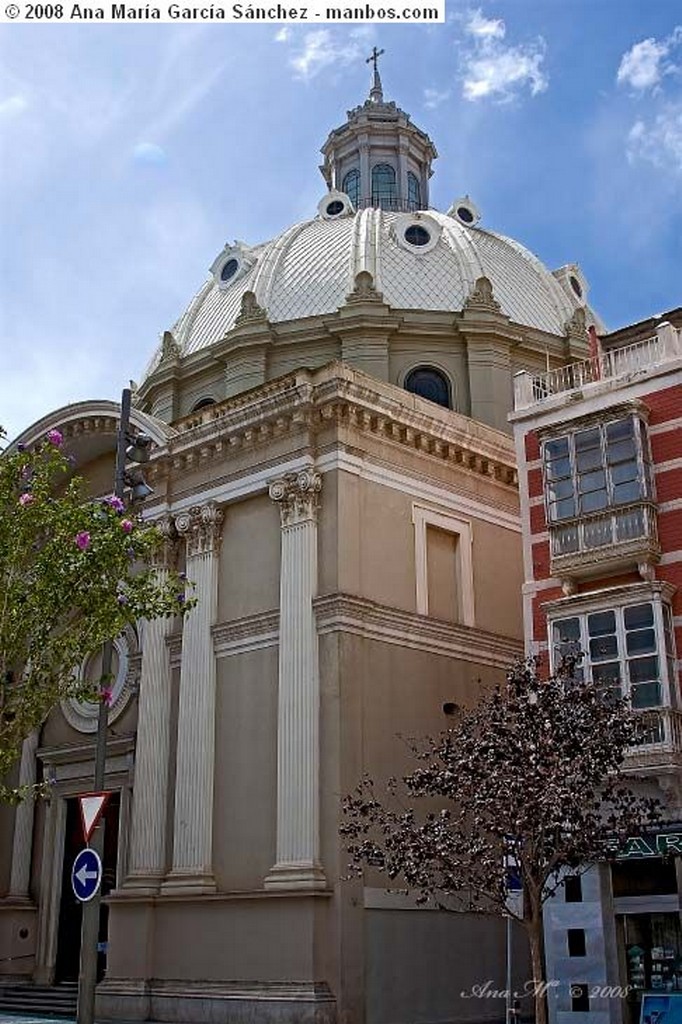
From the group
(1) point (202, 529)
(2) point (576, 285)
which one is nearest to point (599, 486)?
(1) point (202, 529)

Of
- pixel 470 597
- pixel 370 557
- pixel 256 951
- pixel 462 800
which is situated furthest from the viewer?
pixel 470 597

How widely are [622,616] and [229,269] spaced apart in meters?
24.8

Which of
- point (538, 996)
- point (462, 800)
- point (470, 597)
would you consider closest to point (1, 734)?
point (462, 800)

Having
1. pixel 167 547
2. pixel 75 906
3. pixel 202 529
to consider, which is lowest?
pixel 75 906

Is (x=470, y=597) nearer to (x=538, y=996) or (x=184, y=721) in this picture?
(x=184, y=721)

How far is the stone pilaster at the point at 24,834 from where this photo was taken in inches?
1169

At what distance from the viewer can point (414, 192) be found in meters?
48.6

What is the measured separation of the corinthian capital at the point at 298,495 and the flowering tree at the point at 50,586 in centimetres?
758

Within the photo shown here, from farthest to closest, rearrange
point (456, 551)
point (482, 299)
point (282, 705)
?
point (482, 299) < point (456, 551) < point (282, 705)

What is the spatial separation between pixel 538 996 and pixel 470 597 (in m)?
12.4

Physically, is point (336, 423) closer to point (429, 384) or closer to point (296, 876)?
point (296, 876)

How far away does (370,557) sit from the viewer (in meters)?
25.0

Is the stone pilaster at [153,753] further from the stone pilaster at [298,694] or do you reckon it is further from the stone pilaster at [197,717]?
the stone pilaster at [298,694]

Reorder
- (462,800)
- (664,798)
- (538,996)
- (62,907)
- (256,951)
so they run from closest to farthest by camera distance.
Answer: (538,996), (462,800), (664,798), (256,951), (62,907)
